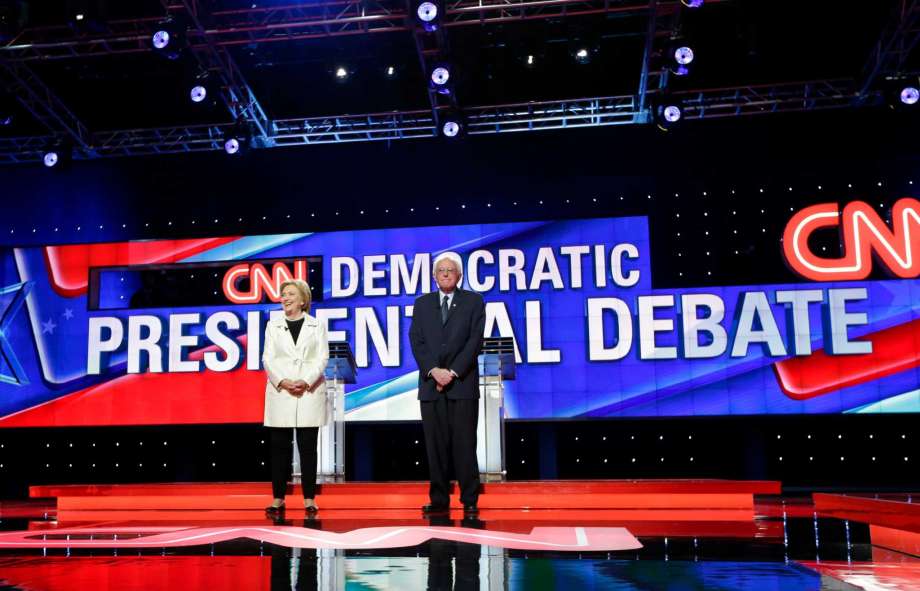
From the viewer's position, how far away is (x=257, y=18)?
8.59 meters

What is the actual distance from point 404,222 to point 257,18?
2.63 metres

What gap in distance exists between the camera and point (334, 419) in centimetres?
584

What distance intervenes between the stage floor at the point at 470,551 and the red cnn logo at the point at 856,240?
4.59 meters

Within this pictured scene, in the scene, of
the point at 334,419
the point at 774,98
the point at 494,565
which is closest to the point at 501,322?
the point at 334,419

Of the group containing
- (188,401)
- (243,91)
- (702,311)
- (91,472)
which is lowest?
(91,472)

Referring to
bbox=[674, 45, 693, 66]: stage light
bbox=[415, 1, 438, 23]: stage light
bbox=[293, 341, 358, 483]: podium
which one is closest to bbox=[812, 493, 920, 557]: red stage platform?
bbox=[293, 341, 358, 483]: podium

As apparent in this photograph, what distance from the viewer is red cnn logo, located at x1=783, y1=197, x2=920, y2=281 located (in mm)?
8477

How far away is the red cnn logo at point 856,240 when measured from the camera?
27.8 feet

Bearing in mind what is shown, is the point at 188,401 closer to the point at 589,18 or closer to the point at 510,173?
the point at 510,173

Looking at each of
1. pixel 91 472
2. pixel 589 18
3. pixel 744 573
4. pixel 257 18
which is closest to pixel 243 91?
pixel 257 18

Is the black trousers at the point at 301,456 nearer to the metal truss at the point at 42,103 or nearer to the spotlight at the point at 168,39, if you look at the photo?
the spotlight at the point at 168,39

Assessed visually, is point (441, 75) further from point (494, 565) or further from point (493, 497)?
point (494, 565)

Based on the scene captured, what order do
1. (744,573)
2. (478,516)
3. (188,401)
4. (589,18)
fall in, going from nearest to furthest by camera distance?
(744,573) < (478,516) < (589,18) < (188,401)

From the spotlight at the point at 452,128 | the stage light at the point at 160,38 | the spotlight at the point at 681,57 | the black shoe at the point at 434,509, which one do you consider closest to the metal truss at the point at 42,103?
the stage light at the point at 160,38
